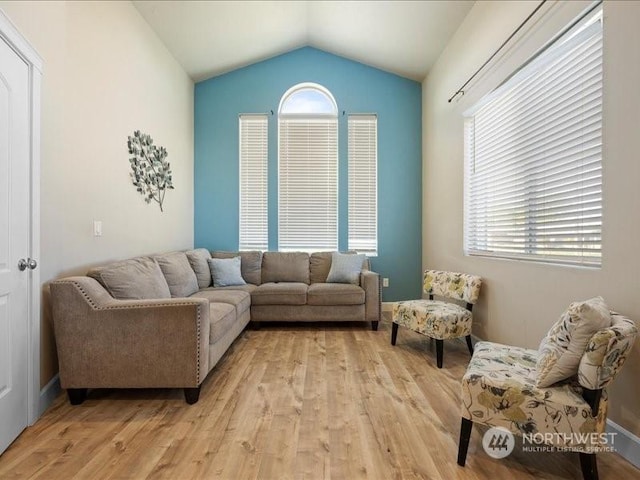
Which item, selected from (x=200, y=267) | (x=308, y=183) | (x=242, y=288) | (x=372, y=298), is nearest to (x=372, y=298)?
(x=372, y=298)

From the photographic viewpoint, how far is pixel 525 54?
2.24 m

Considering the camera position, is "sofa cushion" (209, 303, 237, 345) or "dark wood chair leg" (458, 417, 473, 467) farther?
"sofa cushion" (209, 303, 237, 345)

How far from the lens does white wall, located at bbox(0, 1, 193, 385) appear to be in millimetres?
1966

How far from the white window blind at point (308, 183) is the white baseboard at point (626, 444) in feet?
10.9

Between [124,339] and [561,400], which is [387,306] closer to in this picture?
[561,400]

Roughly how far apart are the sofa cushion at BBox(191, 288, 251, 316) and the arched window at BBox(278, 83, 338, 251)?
127 centimetres

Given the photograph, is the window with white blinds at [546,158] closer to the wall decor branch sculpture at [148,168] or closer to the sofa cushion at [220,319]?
the sofa cushion at [220,319]

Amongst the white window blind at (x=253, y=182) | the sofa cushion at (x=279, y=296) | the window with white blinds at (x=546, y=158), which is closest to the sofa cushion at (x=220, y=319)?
the sofa cushion at (x=279, y=296)

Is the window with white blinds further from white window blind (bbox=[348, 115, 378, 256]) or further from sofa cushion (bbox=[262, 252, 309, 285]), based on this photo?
sofa cushion (bbox=[262, 252, 309, 285])

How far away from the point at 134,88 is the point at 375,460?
3548 millimetres

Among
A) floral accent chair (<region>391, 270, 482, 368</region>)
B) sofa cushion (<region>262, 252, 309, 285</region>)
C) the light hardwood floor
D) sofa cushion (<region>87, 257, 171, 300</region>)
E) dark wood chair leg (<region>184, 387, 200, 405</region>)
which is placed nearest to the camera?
the light hardwood floor

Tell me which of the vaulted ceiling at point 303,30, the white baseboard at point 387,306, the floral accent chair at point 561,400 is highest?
the vaulted ceiling at point 303,30

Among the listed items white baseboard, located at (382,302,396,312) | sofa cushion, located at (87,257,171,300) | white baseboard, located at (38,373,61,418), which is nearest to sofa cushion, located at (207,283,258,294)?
sofa cushion, located at (87,257,171,300)

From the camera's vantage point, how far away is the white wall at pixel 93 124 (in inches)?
77.4
